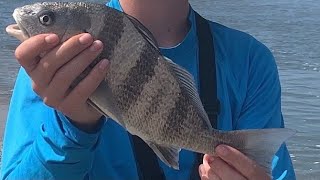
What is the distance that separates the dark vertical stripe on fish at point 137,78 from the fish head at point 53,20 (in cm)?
22

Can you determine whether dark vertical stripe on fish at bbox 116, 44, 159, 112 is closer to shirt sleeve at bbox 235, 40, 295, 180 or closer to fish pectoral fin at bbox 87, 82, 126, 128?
fish pectoral fin at bbox 87, 82, 126, 128

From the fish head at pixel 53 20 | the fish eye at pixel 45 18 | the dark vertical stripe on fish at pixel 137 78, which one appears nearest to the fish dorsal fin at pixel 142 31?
the dark vertical stripe on fish at pixel 137 78

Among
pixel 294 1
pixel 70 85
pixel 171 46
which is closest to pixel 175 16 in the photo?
pixel 171 46

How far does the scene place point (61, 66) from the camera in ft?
8.05

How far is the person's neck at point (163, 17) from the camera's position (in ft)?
10.7

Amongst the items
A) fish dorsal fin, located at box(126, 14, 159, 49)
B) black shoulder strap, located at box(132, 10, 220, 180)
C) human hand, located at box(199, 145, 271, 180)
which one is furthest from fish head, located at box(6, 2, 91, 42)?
black shoulder strap, located at box(132, 10, 220, 180)

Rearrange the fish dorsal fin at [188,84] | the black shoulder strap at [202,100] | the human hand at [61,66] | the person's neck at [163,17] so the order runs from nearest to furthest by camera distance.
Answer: the human hand at [61,66], the fish dorsal fin at [188,84], the black shoulder strap at [202,100], the person's neck at [163,17]

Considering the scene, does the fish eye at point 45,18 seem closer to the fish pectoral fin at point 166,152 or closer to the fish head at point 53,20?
the fish head at point 53,20

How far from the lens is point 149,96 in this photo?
100 inches

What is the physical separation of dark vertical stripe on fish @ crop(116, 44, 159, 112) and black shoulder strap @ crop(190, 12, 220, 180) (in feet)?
2.18

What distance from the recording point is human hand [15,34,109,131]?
7.91 feet

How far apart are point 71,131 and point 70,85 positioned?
313 mm

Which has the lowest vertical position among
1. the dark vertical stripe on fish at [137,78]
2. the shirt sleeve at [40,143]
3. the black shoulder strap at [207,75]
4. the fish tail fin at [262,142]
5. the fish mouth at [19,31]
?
the shirt sleeve at [40,143]

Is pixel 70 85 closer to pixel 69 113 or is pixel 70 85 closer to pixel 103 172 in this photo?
pixel 69 113
